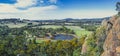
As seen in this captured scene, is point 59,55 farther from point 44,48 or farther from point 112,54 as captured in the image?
point 112,54

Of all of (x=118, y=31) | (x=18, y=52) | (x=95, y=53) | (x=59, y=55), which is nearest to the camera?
(x=118, y=31)

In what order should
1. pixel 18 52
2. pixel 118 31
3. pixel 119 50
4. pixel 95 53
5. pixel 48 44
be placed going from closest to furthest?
pixel 119 50 < pixel 118 31 < pixel 95 53 < pixel 18 52 < pixel 48 44

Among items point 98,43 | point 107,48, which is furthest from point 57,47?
point 107,48

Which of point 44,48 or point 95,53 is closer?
point 95,53

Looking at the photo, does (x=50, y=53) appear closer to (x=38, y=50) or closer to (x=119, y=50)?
(x=38, y=50)

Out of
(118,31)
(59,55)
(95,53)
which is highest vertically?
(118,31)

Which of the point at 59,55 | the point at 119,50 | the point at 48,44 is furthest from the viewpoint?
the point at 48,44

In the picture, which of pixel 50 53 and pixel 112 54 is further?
pixel 50 53

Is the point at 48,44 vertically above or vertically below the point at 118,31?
below

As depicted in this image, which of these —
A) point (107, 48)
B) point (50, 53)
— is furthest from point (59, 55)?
point (107, 48)
